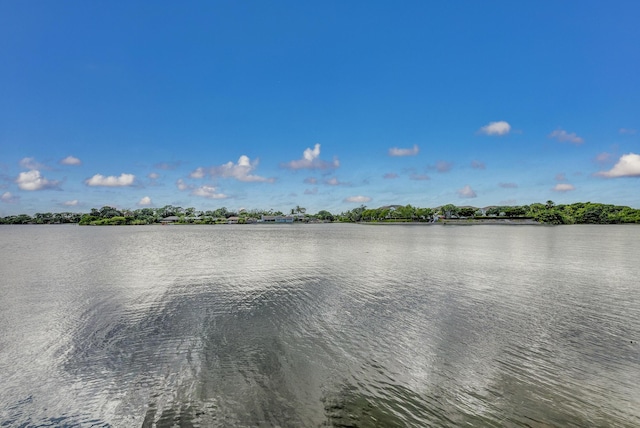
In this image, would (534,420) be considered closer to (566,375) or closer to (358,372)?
(566,375)

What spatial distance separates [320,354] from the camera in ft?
31.0

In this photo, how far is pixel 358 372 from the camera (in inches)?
330

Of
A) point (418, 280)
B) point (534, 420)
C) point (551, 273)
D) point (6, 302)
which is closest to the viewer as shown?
point (534, 420)

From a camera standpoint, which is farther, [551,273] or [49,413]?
[551,273]

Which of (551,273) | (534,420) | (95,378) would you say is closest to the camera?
(534,420)

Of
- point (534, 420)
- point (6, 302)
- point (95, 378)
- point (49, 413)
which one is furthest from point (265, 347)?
point (6, 302)

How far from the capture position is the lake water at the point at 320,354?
6.74 m

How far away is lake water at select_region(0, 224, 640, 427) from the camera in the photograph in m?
6.74

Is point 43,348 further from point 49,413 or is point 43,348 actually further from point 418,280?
point 418,280

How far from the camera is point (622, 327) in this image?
460 inches

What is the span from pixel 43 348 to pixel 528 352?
16144 millimetres

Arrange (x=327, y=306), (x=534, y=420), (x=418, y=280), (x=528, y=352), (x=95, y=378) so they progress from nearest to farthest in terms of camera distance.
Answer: (x=534, y=420), (x=95, y=378), (x=528, y=352), (x=327, y=306), (x=418, y=280)

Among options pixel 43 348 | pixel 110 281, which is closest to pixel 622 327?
pixel 43 348

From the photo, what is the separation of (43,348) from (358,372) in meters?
10.6
